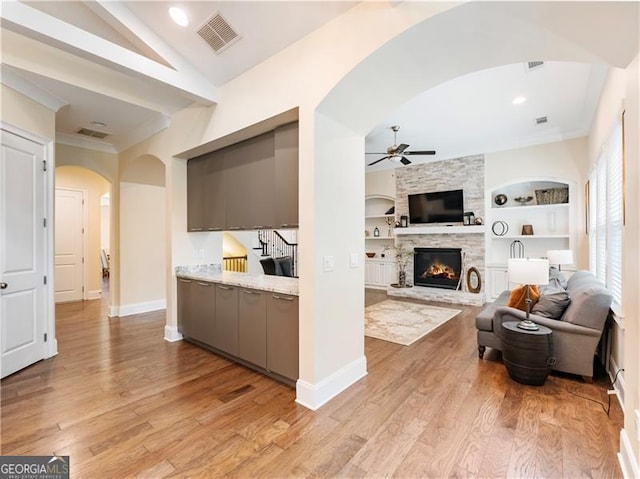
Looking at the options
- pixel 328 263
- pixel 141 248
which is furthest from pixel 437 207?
pixel 141 248

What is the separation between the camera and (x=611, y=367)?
2955 mm

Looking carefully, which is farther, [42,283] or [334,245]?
[42,283]

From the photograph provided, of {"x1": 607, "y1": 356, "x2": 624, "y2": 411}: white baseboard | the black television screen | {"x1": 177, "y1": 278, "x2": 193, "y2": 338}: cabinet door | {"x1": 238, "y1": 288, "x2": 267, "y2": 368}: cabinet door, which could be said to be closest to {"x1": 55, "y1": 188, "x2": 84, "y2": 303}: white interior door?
{"x1": 177, "y1": 278, "x2": 193, "y2": 338}: cabinet door

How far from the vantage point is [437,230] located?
6.84m

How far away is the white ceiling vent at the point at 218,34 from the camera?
262 cm

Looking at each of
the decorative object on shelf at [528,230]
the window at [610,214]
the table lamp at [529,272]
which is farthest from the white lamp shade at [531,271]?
the decorative object on shelf at [528,230]

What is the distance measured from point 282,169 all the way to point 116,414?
2.45m

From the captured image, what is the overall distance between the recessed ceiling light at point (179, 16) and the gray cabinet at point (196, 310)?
8.70 ft

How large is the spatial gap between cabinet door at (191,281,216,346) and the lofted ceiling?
86.5 inches

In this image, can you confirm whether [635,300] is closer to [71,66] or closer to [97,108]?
[71,66]

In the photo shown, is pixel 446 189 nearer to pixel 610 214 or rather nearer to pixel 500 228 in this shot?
pixel 500 228

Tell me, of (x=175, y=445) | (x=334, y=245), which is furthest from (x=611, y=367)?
(x=175, y=445)

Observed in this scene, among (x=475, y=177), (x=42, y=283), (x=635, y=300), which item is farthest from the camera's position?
(x=475, y=177)

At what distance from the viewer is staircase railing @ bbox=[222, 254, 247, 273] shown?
7826 millimetres
